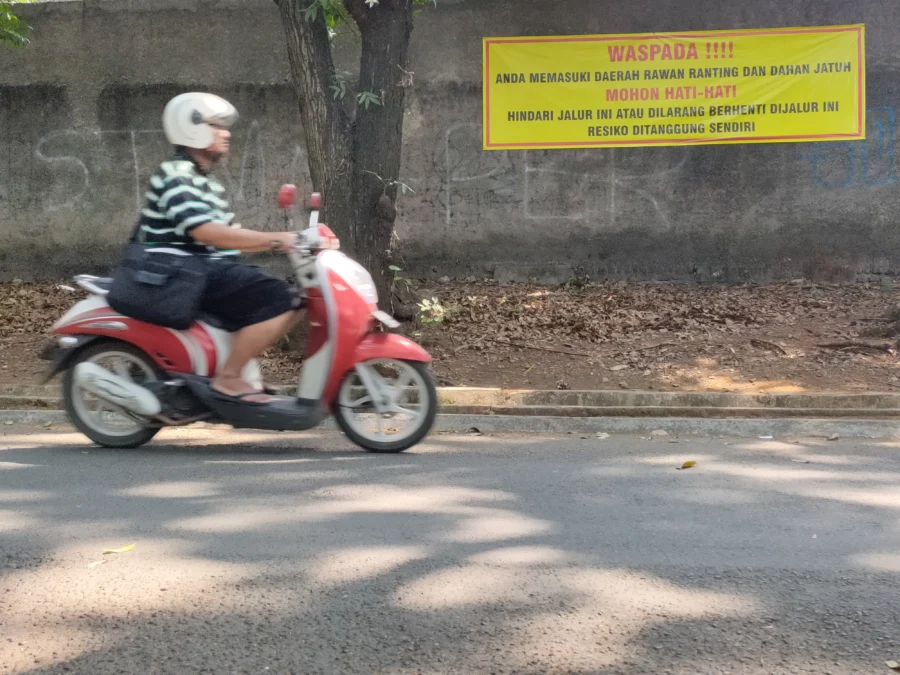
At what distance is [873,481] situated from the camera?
15.9 feet

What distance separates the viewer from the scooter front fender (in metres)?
5.23

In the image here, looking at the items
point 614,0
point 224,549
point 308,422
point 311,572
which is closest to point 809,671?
point 311,572

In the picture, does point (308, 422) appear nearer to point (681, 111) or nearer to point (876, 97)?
point (681, 111)

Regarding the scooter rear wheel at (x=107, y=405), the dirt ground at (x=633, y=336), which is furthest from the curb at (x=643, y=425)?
the scooter rear wheel at (x=107, y=405)

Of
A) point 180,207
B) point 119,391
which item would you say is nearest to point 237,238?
point 180,207

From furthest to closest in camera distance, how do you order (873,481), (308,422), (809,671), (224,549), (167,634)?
(308,422), (873,481), (224,549), (167,634), (809,671)

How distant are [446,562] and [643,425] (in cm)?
325

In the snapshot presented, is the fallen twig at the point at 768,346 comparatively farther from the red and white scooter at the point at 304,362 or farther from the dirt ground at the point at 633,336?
the red and white scooter at the point at 304,362

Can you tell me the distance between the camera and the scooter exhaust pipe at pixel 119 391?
17.0 feet

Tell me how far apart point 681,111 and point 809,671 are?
837 cm

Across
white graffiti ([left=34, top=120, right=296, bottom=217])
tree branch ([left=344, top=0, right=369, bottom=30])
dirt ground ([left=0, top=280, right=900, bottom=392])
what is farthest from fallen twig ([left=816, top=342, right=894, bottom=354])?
white graffiti ([left=34, top=120, right=296, bottom=217])

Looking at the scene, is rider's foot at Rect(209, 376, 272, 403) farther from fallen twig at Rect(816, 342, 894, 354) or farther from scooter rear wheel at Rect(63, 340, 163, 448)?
fallen twig at Rect(816, 342, 894, 354)

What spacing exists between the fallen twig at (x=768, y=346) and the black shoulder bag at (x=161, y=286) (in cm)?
484

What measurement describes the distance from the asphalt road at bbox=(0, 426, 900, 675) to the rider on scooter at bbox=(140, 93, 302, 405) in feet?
2.13
